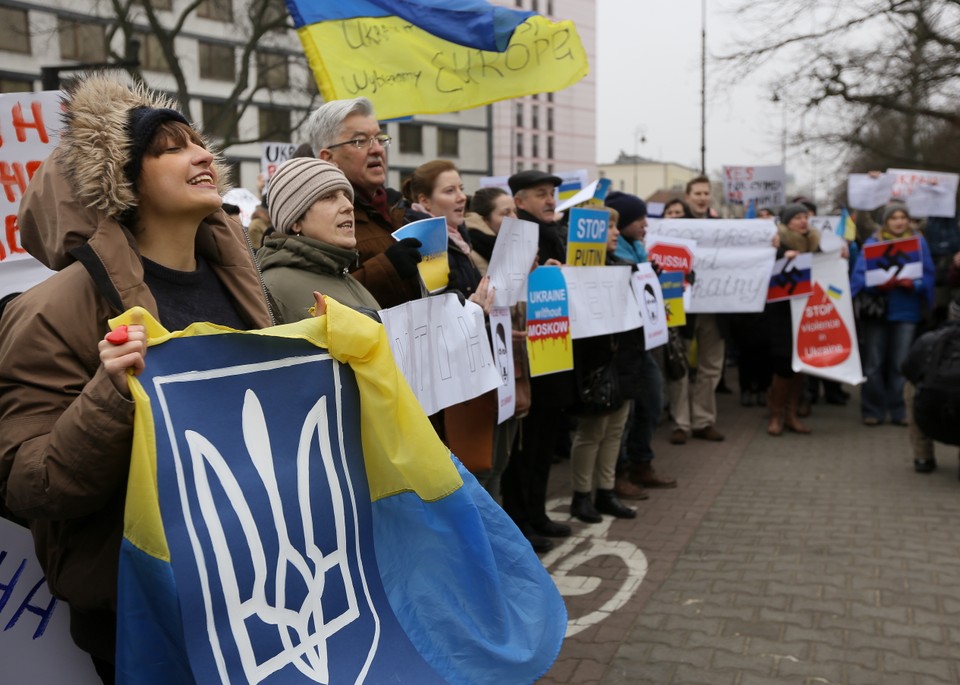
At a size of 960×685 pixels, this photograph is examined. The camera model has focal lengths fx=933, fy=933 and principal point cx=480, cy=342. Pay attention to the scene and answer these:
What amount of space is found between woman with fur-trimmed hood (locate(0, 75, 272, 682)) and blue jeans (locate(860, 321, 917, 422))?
8123mm

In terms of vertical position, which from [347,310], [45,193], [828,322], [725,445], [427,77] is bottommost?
[725,445]

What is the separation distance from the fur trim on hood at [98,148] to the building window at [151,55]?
39.4 meters

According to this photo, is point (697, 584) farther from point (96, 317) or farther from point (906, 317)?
point (906, 317)

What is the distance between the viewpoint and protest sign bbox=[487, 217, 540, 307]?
471cm

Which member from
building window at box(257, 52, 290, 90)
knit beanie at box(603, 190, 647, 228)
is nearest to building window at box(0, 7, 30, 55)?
building window at box(257, 52, 290, 90)

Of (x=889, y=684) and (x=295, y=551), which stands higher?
(x=295, y=551)

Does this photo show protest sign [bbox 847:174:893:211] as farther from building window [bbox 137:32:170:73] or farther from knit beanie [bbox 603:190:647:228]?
building window [bbox 137:32:170:73]

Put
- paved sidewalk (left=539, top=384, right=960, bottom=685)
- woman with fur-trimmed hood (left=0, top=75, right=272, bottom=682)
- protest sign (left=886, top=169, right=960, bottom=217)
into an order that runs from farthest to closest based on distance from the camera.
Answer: protest sign (left=886, top=169, right=960, bottom=217)
paved sidewalk (left=539, top=384, right=960, bottom=685)
woman with fur-trimmed hood (left=0, top=75, right=272, bottom=682)

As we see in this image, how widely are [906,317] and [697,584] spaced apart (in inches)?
211

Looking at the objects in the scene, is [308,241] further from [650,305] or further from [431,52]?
[650,305]

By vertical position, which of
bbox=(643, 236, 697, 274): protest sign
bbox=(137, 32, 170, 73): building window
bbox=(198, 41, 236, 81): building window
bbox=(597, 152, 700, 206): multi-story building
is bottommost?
bbox=(643, 236, 697, 274): protest sign

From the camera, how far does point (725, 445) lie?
8477mm

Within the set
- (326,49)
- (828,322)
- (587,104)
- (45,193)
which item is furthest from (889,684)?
(587,104)

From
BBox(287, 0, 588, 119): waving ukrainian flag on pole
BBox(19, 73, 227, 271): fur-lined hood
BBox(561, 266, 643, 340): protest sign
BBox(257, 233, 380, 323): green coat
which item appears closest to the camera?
BBox(19, 73, 227, 271): fur-lined hood
